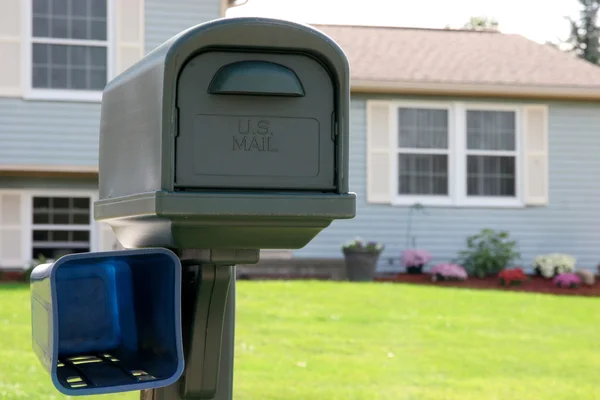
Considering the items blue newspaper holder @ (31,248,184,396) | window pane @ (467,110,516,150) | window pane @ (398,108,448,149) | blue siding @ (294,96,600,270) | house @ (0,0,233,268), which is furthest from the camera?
window pane @ (467,110,516,150)

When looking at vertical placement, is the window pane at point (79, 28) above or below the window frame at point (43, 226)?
above

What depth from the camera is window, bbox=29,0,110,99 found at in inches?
479

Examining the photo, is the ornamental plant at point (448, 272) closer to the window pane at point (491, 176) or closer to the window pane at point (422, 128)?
the window pane at point (491, 176)

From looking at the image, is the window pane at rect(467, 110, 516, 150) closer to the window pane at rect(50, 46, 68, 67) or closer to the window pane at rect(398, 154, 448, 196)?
the window pane at rect(398, 154, 448, 196)

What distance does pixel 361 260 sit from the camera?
12.0 meters

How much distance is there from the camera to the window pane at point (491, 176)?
1390 centimetres

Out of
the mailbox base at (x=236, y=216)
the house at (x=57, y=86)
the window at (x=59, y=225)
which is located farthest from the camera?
the window at (x=59, y=225)

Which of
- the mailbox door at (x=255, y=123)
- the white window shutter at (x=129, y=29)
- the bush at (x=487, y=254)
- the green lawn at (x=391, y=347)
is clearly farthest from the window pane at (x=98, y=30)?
the mailbox door at (x=255, y=123)

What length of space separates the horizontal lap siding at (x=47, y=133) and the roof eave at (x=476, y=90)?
3776mm

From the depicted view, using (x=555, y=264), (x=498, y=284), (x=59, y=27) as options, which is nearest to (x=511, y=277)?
(x=498, y=284)

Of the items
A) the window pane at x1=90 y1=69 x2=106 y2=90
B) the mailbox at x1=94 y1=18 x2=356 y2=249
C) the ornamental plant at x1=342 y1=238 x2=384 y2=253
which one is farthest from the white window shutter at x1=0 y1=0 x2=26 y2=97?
the mailbox at x1=94 y1=18 x2=356 y2=249

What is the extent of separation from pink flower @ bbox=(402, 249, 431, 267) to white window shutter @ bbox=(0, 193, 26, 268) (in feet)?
17.0

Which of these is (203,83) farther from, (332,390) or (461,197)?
(461,197)

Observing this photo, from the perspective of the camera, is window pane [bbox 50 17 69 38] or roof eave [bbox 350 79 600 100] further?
roof eave [bbox 350 79 600 100]
